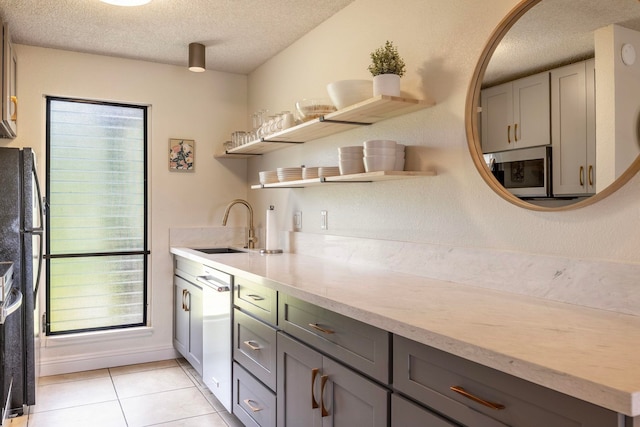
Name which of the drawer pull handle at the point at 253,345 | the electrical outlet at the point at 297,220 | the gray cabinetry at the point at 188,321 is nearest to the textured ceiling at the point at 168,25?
the electrical outlet at the point at 297,220

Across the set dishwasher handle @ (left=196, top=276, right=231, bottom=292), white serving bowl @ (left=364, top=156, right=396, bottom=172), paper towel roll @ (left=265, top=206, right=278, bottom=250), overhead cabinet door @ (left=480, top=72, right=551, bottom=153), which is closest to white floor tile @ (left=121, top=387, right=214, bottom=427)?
dishwasher handle @ (left=196, top=276, right=231, bottom=292)

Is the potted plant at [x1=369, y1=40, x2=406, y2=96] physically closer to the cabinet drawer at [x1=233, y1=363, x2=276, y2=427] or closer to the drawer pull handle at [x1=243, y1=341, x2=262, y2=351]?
the drawer pull handle at [x1=243, y1=341, x2=262, y2=351]

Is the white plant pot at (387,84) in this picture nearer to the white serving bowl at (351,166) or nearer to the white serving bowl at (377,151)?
the white serving bowl at (377,151)

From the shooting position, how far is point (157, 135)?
3854mm

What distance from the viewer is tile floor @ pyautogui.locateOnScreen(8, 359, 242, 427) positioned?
2723mm

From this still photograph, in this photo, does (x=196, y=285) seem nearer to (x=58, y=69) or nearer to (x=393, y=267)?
(x=393, y=267)

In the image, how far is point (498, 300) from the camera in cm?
161

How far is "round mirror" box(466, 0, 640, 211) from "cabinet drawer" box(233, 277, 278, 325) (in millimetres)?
1023

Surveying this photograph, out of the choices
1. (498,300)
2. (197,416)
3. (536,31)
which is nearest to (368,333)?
(498,300)

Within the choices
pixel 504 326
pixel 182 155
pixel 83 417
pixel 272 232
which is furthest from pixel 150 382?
pixel 504 326

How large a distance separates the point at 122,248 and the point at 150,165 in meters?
0.68

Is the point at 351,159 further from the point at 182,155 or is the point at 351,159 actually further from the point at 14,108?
the point at 14,108

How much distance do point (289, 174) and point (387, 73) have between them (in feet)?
3.26

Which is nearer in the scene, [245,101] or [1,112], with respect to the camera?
[1,112]
